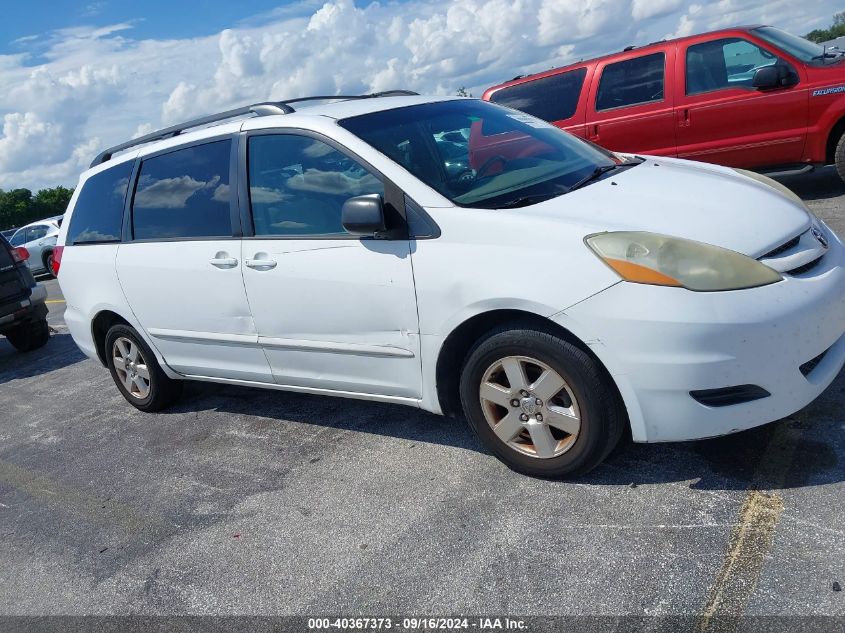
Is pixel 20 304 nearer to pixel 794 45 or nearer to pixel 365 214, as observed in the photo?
pixel 365 214

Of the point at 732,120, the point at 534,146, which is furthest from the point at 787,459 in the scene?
the point at 732,120

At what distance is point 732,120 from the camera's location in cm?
808

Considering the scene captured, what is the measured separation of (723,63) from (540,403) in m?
6.41

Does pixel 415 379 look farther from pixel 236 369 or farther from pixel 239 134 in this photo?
pixel 239 134

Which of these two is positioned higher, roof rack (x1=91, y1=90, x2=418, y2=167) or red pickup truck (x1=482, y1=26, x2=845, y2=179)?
roof rack (x1=91, y1=90, x2=418, y2=167)

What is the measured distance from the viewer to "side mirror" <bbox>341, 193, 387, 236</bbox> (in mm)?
3336

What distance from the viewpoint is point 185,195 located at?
4.50 metres

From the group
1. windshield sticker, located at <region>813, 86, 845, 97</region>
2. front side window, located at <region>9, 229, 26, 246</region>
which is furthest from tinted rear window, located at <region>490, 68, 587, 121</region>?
front side window, located at <region>9, 229, 26, 246</region>

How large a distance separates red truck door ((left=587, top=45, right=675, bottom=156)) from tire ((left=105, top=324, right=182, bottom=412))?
227 inches

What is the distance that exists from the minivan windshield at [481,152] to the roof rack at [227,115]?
0.57m

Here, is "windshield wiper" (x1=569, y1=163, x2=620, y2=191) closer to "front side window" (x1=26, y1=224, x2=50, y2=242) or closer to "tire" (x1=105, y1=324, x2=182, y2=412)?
"tire" (x1=105, y1=324, x2=182, y2=412)

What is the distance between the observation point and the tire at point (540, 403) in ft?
9.80

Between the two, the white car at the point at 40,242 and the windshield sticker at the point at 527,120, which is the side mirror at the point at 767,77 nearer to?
the windshield sticker at the point at 527,120

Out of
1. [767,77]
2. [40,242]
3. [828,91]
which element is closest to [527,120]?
[767,77]
